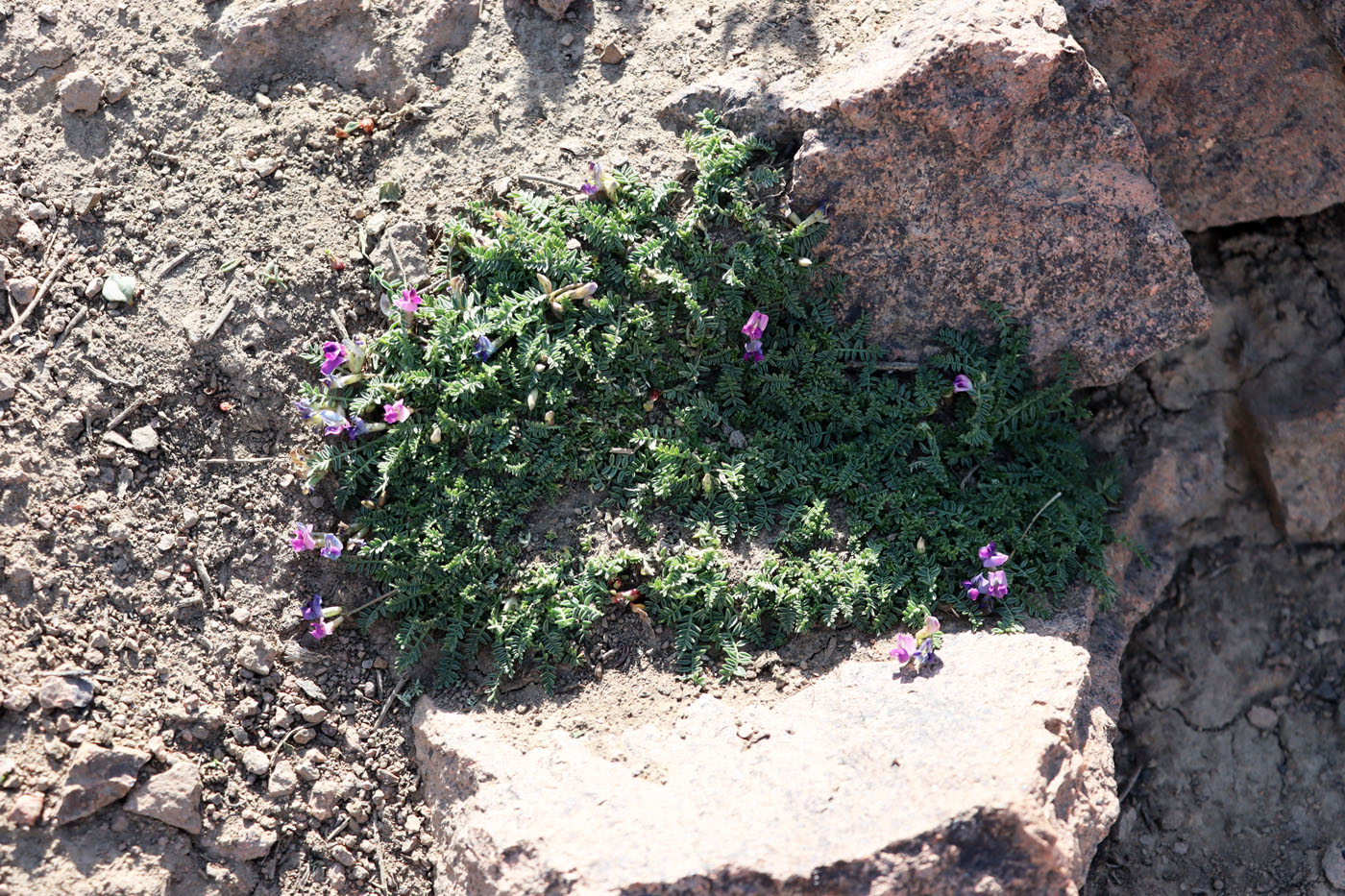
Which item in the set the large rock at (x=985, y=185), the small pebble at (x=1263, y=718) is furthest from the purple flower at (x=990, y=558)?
the small pebble at (x=1263, y=718)

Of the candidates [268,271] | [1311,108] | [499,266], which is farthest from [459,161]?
[1311,108]

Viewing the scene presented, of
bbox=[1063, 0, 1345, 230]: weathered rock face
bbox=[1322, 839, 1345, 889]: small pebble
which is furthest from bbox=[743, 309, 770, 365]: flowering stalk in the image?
bbox=[1322, 839, 1345, 889]: small pebble

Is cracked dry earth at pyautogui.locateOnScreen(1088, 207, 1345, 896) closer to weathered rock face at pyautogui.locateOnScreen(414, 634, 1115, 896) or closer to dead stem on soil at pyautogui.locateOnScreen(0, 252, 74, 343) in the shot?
weathered rock face at pyautogui.locateOnScreen(414, 634, 1115, 896)

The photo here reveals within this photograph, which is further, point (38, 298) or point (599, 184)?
point (599, 184)

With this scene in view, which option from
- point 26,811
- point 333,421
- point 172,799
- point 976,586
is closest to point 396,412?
point 333,421

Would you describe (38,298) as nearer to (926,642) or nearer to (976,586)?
(926,642)
